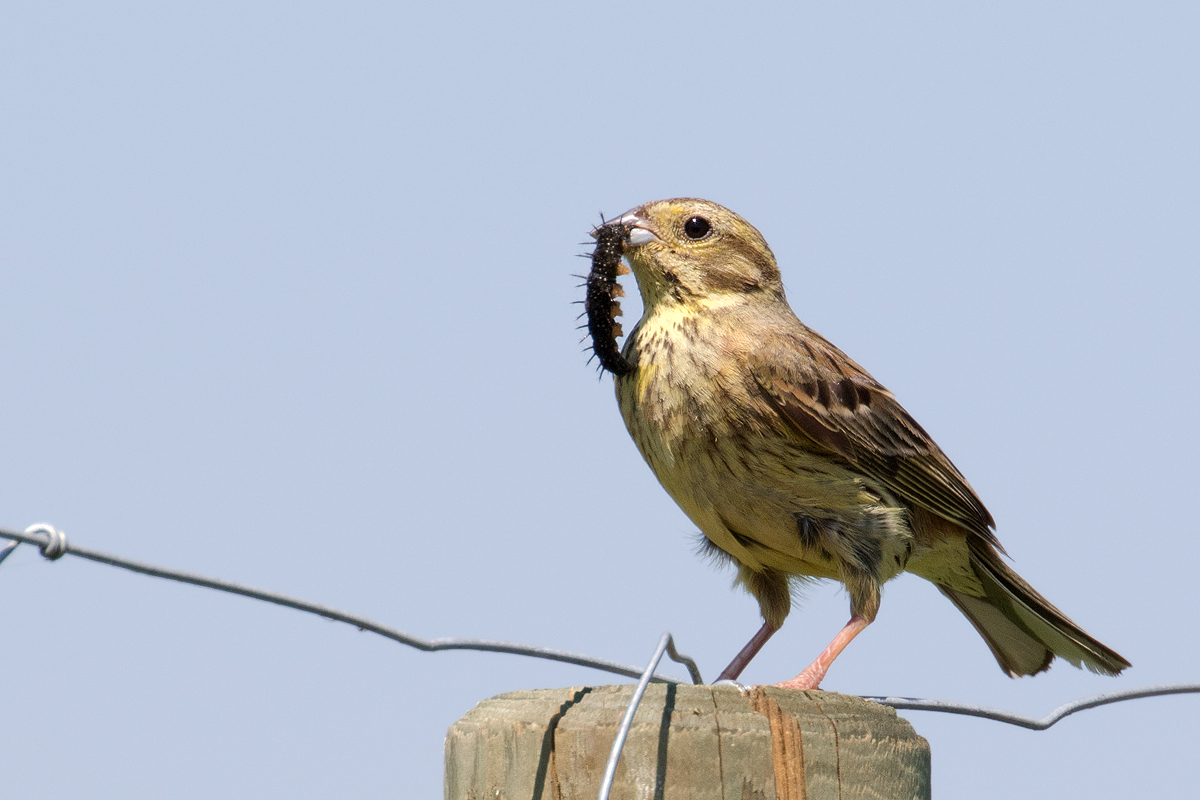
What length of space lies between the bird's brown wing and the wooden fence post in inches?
90.5

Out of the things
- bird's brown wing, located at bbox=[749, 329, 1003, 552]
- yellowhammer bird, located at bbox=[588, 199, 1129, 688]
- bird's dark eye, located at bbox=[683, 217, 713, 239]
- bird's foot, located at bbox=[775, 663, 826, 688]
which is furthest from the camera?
bird's dark eye, located at bbox=[683, 217, 713, 239]

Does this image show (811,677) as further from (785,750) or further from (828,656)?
(785,750)

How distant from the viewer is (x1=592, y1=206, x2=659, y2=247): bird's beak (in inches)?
209

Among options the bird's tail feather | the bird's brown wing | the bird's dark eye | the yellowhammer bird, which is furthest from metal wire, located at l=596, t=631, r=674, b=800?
the bird's tail feather

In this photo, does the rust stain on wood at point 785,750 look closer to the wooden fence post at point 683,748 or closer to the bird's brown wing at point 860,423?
the wooden fence post at point 683,748

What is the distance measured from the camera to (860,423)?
510cm

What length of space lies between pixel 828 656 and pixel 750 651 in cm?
61

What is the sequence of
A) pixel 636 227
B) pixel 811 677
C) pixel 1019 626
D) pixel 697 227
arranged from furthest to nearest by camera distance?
1. pixel 1019 626
2. pixel 697 227
3. pixel 636 227
4. pixel 811 677

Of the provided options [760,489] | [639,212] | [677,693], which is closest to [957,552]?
[760,489]

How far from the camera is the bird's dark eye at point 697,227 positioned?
17.9ft

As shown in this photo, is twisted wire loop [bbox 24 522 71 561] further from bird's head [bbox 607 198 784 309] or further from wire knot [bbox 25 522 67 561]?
bird's head [bbox 607 198 784 309]

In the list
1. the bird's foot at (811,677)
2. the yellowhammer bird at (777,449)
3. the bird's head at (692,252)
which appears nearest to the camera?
the bird's foot at (811,677)

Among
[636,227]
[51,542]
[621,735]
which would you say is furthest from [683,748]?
[636,227]

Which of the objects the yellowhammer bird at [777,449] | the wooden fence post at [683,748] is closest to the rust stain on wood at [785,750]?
the wooden fence post at [683,748]
